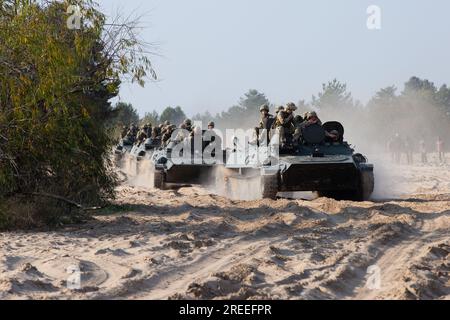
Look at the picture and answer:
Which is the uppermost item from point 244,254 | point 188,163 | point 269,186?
point 188,163

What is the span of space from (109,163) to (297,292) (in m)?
7.81

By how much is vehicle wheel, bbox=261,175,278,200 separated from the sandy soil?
1154 millimetres

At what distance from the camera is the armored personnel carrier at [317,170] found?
14.8 metres

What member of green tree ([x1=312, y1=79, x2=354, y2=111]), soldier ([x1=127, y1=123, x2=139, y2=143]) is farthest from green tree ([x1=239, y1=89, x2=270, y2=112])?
soldier ([x1=127, y1=123, x2=139, y2=143])

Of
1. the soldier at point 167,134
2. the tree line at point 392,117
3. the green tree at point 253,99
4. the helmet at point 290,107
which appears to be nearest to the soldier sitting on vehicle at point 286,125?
the helmet at point 290,107

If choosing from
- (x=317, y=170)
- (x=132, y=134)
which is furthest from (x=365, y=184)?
(x=132, y=134)

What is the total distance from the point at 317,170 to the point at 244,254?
20.4 feet

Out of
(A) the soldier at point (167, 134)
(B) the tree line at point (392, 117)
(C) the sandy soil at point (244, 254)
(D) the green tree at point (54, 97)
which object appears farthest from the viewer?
(B) the tree line at point (392, 117)

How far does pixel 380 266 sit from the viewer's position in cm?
827

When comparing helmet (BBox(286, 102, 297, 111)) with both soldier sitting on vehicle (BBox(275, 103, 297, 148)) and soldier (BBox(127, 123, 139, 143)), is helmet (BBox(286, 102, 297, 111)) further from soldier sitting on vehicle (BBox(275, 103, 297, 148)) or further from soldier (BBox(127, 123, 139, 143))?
soldier (BBox(127, 123, 139, 143))

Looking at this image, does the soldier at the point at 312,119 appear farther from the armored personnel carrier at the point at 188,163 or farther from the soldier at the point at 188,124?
the soldier at the point at 188,124

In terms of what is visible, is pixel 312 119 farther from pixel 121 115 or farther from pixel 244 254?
pixel 121 115

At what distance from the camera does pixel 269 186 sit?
49.3 feet

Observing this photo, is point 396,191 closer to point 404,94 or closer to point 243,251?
point 243,251
